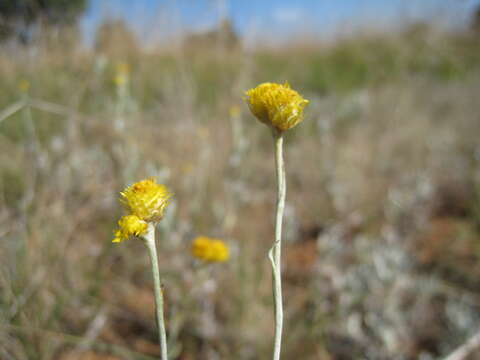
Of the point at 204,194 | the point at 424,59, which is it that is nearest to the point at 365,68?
the point at 424,59

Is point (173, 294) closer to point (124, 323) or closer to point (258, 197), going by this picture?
point (124, 323)

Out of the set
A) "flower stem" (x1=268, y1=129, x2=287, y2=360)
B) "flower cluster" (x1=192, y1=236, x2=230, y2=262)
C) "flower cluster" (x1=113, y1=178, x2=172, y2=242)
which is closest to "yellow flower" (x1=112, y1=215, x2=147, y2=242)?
"flower cluster" (x1=113, y1=178, x2=172, y2=242)

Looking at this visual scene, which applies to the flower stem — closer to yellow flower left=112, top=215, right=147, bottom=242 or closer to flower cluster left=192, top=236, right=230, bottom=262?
yellow flower left=112, top=215, right=147, bottom=242

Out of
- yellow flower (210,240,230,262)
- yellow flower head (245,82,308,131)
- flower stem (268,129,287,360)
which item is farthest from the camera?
yellow flower (210,240,230,262)

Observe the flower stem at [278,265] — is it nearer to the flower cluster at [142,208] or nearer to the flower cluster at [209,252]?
the flower cluster at [142,208]

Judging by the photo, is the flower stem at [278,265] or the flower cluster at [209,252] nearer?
the flower stem at [278,265]

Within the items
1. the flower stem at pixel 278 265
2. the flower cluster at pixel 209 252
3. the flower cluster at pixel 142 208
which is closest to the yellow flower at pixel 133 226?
the flower cluster at pixel 142 208

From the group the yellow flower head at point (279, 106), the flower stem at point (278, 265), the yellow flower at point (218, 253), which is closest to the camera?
the flower stem at point (278, 265)

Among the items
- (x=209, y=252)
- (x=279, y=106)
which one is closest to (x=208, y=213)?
(x=209, y=252)
